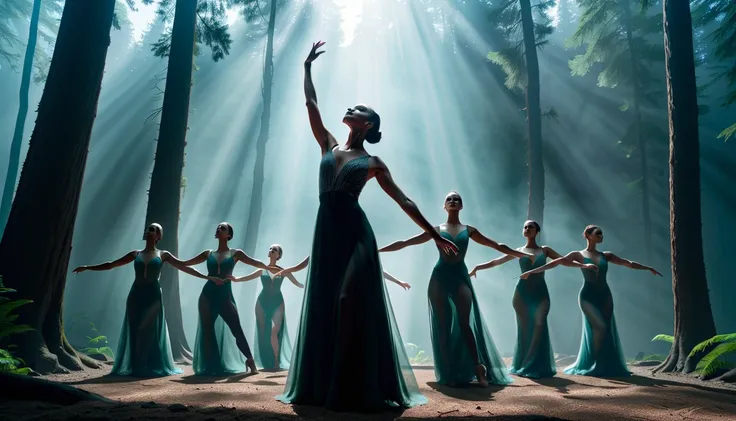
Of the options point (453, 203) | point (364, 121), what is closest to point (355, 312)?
point (364, 121)

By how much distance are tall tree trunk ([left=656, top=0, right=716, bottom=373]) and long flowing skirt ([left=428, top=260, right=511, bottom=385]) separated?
3.94 metres

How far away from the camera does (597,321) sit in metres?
7.95

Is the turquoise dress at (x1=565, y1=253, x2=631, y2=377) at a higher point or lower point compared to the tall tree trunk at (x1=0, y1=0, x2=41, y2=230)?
lower

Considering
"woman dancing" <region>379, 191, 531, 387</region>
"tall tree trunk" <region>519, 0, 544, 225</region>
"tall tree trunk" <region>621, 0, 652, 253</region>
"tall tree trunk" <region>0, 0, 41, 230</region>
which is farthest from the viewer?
"tall tree trunk" <region>0, 0, 41, 230</region>

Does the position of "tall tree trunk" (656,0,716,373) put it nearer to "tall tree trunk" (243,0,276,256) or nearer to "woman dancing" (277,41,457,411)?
"woman dancing" (277,41,457,411)

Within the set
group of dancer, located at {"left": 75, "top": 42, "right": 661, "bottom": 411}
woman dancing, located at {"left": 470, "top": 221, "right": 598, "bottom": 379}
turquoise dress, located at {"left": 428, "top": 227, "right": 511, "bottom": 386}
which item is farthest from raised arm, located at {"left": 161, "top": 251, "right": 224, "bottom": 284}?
woman dancing, located at {"left": 470, "top": 221, "right": 598, "bottom": 379}

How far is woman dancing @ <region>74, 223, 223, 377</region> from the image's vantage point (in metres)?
7.20

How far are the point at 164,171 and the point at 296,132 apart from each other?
40807mm

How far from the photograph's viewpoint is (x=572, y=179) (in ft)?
88.5

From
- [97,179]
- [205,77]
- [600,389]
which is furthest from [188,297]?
[600,389]

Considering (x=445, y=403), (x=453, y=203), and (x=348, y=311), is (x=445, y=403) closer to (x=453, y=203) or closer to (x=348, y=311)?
(x=348, y=311)

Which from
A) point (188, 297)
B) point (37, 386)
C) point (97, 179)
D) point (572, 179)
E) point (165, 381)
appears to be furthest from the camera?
point (188, 297)

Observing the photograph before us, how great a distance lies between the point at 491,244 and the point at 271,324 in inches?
193

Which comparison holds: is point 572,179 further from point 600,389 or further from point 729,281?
point 600,389
